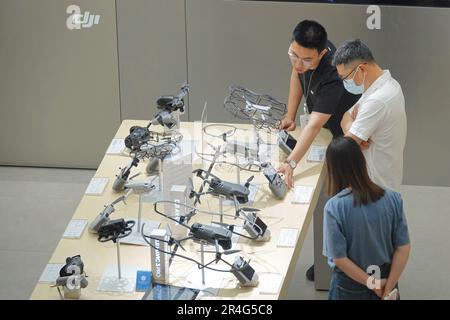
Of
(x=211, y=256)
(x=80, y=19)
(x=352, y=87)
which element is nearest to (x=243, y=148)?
(x=352, y=87)

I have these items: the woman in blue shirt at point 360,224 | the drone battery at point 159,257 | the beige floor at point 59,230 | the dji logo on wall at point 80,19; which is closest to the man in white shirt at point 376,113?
the woman in blue shirt at point 360,224

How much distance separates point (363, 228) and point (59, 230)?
3137mm

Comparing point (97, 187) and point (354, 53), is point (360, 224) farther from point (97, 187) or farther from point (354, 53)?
point (97, 187)

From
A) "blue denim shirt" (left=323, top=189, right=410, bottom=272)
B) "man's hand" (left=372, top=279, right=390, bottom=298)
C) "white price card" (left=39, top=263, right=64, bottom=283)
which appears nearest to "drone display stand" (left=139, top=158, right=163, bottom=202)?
"white price card" (left=39, top=263, right=64, bottom=283)

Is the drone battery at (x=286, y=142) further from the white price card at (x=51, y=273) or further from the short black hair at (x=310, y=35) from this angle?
the white price card at (x=51, y=273)

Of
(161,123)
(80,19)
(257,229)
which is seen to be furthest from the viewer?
(80,19)

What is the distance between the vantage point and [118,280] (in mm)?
4871

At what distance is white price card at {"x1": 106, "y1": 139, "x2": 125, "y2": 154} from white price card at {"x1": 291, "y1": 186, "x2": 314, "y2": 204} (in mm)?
1117

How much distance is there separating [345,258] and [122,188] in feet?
5.02

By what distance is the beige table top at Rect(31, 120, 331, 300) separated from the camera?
4.82 metres

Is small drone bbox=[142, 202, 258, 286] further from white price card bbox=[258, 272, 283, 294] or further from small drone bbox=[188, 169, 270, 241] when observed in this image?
small drone bbox=[188, 169, 270, 241]

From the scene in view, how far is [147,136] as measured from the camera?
5.92m

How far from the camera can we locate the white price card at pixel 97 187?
5.71 m

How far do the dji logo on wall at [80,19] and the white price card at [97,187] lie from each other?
225 centimetres
